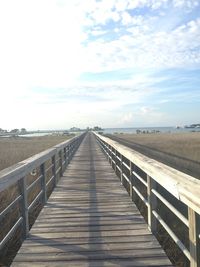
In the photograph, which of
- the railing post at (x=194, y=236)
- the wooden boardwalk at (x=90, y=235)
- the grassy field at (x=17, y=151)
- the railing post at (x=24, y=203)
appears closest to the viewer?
the railing post at (x=194, y=236)

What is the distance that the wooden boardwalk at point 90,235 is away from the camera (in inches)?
184

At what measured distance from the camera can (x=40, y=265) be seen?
451 cm

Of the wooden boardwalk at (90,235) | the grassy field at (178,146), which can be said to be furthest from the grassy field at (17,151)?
the wooden boardwalk at (90,235)

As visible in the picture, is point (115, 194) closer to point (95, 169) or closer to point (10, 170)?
point (10, 170)

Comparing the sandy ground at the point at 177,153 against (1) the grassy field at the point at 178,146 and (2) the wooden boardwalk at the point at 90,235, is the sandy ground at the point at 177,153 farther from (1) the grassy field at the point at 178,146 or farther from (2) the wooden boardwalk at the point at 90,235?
(2) the wooden boardwalk at the point at 90,235

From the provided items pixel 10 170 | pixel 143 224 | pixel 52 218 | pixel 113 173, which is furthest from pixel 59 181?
pixel 10 170

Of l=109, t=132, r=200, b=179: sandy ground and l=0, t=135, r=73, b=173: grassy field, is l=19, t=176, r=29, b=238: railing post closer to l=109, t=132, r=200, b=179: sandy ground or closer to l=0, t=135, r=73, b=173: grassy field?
l=109, t=132, r=200, b=179: sandy ground

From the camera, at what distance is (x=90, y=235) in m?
5.64

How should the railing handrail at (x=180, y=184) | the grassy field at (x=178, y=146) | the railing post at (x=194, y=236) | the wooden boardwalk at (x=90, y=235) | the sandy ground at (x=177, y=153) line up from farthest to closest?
the grassy field at (x=178, y=146) < the sandy ground at (x=177, y=153) < the wooden boardwalk at (x=90, y=235) < the railing post at (x=194, y=236) < the railing handrail at (x=180, y=184)

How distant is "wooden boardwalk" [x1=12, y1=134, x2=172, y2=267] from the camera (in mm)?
4684

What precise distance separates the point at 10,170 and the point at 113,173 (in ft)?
26.1

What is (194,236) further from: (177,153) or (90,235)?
(177,153)

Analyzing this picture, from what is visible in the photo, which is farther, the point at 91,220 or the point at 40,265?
the point at 91,220

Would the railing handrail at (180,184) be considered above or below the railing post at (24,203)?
above
